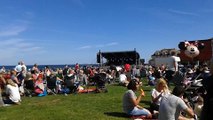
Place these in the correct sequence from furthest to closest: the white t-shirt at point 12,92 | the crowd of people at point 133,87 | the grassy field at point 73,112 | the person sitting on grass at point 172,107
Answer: the white t-shirt at point 12,92 < the grassy field at point 73,112 < the crowd of people at point 133,87 < the person sitting on grass at point 172,107

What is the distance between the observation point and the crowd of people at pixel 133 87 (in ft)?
26.8

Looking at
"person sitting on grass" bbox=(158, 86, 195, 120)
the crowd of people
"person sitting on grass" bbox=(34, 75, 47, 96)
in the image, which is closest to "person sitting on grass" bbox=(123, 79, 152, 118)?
the crowd of people

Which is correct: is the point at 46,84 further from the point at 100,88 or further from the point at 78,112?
the point at 78,112

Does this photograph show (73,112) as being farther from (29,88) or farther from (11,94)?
(29,88)

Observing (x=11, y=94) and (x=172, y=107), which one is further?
(x=11, y=94)

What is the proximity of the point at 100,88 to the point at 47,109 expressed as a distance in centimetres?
761

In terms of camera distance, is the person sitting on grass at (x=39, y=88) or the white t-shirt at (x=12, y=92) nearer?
the white t-shirt at (x=12, y=92)

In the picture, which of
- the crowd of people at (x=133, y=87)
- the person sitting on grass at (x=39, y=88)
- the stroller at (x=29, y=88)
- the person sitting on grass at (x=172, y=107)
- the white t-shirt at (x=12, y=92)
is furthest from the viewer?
the stroller at (x=29, y=88)

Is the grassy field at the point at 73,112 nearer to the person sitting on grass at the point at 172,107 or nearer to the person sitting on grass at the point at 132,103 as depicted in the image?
the person sitting on grass at the point at 132,103

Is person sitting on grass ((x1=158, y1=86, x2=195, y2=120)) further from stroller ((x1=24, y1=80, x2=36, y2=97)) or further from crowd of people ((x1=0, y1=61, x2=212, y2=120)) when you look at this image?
stroller ((x1=24, y1=80, x2=36, y2=97))

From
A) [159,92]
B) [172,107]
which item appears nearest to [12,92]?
[159,92]

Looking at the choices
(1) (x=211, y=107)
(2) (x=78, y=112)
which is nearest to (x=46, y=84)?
(2) (x=78, y=112)

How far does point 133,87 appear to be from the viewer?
11250 mm

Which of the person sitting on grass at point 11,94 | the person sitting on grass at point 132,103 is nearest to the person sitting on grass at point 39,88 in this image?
the person sitting on grass at point 11,94
